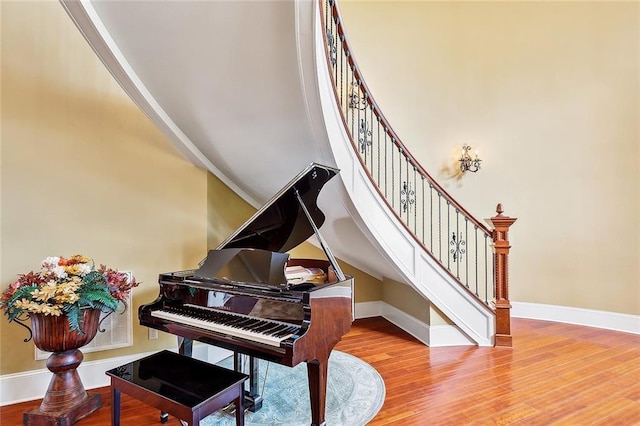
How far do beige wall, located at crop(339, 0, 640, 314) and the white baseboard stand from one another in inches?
3.3

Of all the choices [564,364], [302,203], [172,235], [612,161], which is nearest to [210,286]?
[302,203]

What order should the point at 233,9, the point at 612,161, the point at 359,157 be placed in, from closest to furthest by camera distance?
the point at 233,9 → the point at 359,157 → the point at 612,161

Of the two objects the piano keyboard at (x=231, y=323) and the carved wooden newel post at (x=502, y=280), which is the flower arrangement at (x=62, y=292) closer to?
the piano keyboard at (x=231, y=323)

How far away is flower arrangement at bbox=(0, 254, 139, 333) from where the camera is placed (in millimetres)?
1957

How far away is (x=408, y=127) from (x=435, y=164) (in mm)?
674

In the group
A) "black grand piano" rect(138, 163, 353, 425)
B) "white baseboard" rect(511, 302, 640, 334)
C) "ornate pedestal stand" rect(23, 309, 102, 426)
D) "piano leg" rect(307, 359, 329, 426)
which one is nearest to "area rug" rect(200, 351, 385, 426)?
"black grand piano" rect(138, 163, 353, 425)

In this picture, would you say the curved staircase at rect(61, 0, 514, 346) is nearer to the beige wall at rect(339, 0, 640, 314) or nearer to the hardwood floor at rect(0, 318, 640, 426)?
the hardwood floor at rect(0, 318, 640, 426)

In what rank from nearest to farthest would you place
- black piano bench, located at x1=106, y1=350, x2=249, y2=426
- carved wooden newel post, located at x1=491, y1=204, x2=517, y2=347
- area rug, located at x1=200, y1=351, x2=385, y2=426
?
black piano bench, located at x1=106, y1=350, x2=249, y2=426, area rug, located at x1=200, y1=351, x2=385, y2=426, carved wooden newel post, located at x1=491, y1=204, x2=517, y2=347

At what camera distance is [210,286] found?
2.04 metres

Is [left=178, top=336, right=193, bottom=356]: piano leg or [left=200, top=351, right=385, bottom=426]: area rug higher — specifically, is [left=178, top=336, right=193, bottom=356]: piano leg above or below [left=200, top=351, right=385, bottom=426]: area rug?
above

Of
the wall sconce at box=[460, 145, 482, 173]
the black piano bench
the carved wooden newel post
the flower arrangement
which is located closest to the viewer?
the black piano bench

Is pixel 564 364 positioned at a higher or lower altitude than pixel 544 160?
lower

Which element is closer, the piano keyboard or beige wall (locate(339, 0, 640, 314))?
the piano keyboard

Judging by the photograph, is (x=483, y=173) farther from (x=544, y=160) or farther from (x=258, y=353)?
(x=258, y=353)
